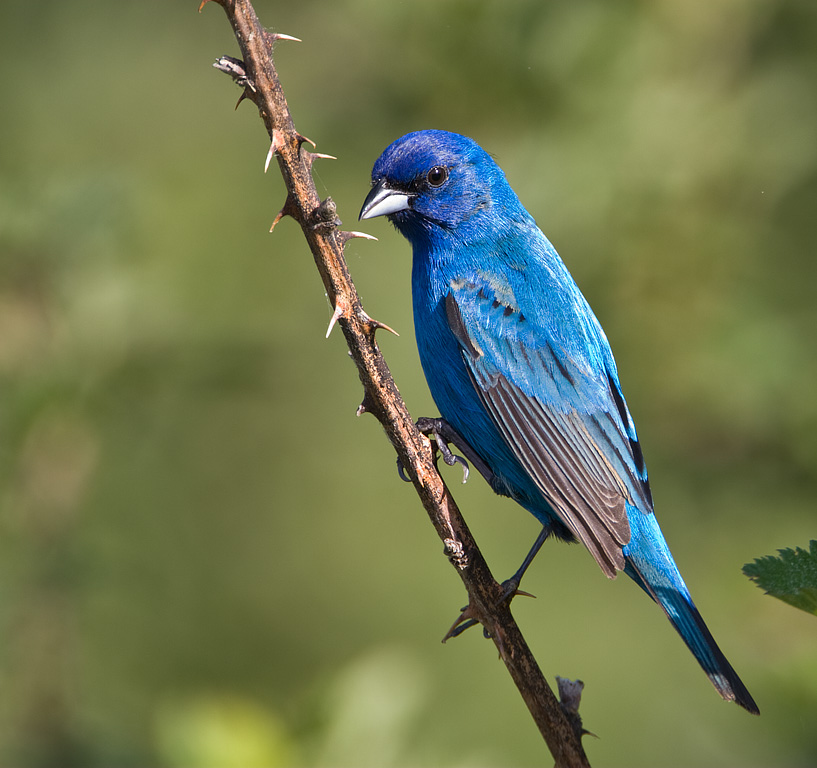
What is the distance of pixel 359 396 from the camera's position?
6.62 m

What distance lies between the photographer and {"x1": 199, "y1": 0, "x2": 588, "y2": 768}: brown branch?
238 centimetres

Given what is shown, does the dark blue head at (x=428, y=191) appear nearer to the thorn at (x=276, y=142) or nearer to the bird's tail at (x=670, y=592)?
the bird's tail at (x=670, y=592)

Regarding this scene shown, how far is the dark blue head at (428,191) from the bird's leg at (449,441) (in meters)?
0.97

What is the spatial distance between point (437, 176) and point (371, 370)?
6.60ft

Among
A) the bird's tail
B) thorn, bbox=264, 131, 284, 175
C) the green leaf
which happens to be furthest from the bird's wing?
thorn, bbox=264, 131, 284, 175

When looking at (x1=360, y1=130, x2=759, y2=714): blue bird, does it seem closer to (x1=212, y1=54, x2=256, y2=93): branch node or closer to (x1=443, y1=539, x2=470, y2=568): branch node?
(x1=443, y1=539, x2=470, y2=568): branch node

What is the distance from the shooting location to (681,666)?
6078mm

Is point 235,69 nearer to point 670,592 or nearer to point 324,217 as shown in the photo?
point 324,217

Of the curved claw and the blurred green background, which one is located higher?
the blurred green background

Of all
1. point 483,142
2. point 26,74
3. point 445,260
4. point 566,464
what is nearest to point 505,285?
point 445,260

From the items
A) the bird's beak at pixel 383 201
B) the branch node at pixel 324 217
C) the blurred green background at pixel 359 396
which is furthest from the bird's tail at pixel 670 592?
the branch node at pixel 324 217

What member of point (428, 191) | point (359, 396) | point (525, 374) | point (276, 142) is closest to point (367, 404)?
point (276, 142)

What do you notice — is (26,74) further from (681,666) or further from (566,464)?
(681,666)

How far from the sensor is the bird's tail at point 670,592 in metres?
3.58
